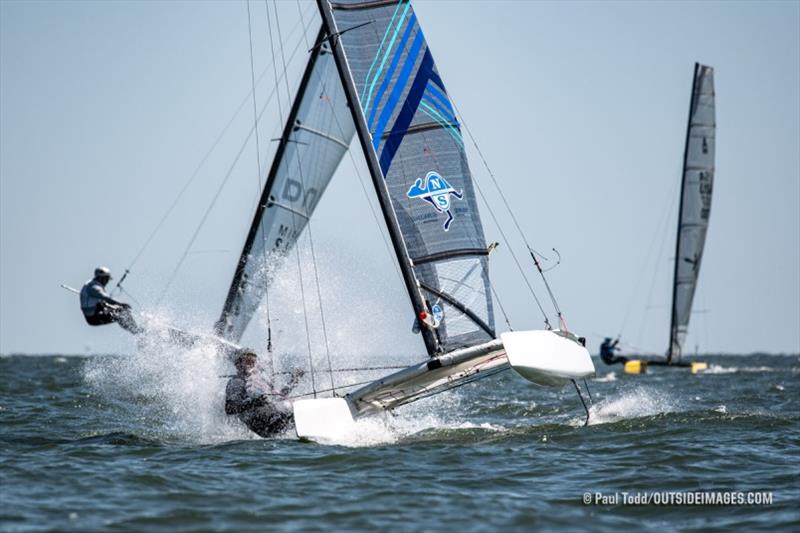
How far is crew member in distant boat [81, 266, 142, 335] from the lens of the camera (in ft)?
40.6

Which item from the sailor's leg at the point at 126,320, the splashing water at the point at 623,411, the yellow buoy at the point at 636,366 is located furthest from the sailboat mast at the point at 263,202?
the yellow buoy at the point at 636,366

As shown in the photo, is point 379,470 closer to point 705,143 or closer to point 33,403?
point 33,403

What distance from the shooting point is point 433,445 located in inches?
431

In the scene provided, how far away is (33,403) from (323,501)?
9609mm

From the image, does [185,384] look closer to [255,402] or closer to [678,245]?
[255,402]

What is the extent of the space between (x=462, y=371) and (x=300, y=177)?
345 cm

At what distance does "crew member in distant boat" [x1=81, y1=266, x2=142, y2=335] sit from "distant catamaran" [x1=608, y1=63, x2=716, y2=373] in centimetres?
2421

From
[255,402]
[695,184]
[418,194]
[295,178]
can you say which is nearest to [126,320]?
[255,402]

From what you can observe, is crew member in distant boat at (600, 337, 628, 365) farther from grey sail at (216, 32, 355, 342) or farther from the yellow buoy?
grey sail at (216, 32, 355, 342)

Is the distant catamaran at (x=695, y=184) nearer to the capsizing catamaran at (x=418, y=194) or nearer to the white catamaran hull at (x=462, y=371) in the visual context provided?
the capsizing catamaran at (x=418, y=194)

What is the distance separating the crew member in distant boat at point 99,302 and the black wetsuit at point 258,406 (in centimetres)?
171

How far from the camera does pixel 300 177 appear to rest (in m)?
13.6

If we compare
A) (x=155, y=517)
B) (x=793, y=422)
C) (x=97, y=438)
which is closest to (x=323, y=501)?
(x=155, y=517)

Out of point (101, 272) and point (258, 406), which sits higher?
point (101, 272)
